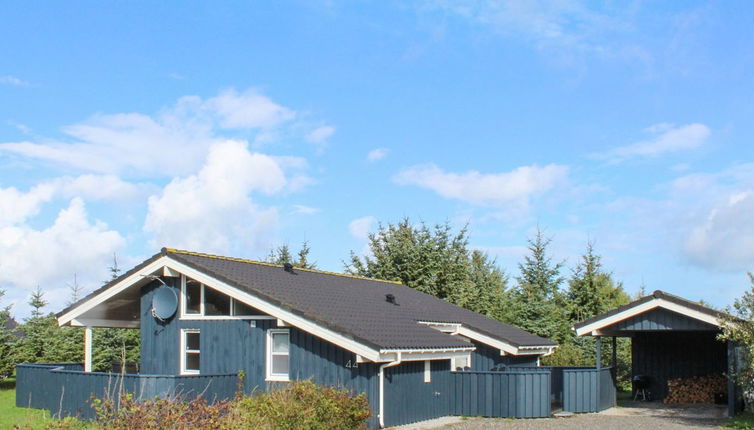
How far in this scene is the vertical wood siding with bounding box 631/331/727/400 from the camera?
26.7 metres

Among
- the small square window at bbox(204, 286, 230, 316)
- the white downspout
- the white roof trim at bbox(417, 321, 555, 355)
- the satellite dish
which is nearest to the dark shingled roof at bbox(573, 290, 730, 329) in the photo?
the white roof trim at bbox(417, 321, 555, 355)

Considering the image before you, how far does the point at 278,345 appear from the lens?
781 inches

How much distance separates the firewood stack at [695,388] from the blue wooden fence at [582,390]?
439 centimetres

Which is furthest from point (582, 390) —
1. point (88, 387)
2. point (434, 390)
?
point (88, 387)

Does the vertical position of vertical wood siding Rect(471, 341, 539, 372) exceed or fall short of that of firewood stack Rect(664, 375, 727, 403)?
it exceeds it

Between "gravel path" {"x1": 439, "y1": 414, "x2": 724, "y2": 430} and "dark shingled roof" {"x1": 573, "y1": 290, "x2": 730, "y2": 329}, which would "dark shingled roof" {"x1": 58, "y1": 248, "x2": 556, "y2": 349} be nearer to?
"gravel path" {"x1": 439, "y1": 414, "x2": 724, "y2": 430}

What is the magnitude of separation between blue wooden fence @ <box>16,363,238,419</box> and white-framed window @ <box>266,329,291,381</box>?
96 cm

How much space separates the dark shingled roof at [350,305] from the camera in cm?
1881

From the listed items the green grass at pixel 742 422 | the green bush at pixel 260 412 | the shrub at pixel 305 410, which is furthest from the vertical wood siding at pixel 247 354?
the green grass at pixel 742 422

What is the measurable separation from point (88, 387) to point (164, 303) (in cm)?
291

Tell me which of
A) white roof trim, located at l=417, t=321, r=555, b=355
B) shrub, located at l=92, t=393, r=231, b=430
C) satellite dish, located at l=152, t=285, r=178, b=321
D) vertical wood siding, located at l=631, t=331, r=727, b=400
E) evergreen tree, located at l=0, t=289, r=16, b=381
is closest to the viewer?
shrub, located at l=92, t=393, r=231, b=430

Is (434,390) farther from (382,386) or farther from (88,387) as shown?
(88,387)

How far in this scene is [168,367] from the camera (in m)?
21.5

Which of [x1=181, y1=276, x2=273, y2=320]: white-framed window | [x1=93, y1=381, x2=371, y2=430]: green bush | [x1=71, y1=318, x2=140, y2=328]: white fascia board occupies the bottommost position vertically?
[x1=93, y1=381, x2=371, y2=430]: green bush
